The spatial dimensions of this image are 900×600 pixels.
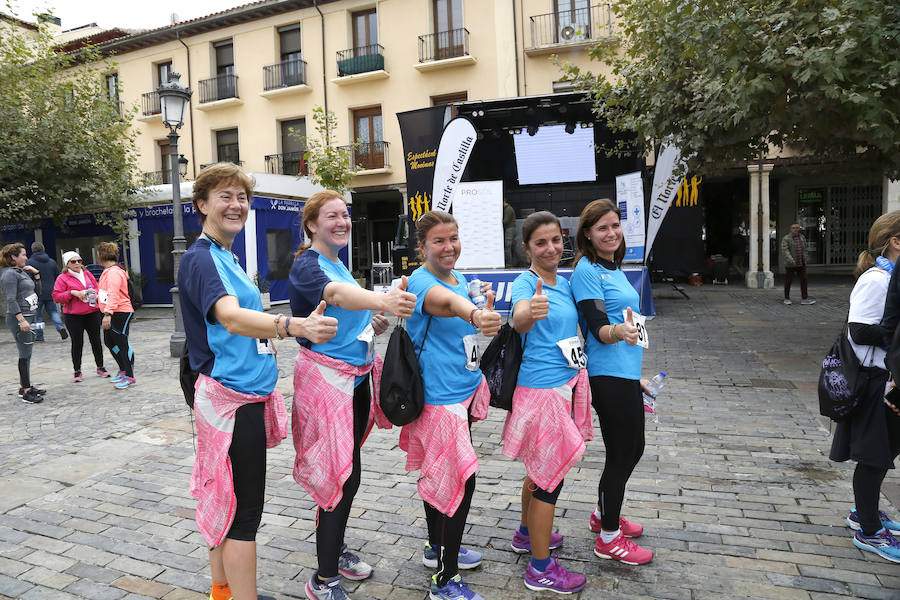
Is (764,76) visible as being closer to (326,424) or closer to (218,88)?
(326,424)

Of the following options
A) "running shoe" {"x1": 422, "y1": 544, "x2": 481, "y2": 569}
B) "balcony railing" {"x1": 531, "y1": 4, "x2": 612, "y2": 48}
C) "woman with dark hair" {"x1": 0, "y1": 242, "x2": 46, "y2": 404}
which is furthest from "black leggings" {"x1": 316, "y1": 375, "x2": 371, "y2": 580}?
"balcony railing" {"x1": 531, "y1": 4, "x2": 612, "y2": 48}

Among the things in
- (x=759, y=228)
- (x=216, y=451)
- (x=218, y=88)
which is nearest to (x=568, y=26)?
(x=759, y=228)

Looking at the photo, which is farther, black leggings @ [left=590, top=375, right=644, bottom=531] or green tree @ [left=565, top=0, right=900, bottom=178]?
green tree @ [left=565, top=0, right=900, bottom=178]

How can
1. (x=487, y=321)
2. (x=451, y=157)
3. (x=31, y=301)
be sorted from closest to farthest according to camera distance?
1. (x=487, y=321)
2. (x=31, y=301)
3. (x=451, y=157)

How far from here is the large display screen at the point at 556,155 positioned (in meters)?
13.9

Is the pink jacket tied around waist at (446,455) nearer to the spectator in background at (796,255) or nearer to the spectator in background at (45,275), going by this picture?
the spectator in background at (45,275)

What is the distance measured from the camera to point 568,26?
62.3ft

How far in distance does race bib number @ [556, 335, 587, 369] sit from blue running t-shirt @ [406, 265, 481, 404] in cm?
43

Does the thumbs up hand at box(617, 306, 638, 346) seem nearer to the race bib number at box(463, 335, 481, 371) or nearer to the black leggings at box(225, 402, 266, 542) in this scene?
the race bib number at box(463, 335, 481, 371)

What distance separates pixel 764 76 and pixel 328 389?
5.73 meters

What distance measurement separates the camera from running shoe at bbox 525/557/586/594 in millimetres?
2795

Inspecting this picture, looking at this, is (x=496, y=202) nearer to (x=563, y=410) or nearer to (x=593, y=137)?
(x=593, y=137)

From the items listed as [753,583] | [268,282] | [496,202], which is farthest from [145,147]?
[753,583]

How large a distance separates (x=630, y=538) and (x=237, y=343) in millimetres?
2284
